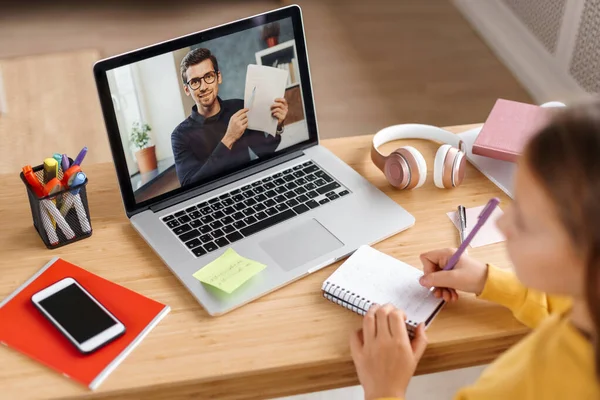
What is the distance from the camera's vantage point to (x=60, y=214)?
1.13 meters

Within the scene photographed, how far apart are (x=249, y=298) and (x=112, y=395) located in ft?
0.76

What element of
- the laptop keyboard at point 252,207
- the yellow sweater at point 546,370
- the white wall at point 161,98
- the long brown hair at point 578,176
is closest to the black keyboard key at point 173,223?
the laptop keyboard at point 252,207

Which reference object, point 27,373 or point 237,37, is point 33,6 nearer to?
point 237,37

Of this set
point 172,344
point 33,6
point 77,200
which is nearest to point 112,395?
point 172,344

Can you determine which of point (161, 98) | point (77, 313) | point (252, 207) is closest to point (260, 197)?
point (252, 207)

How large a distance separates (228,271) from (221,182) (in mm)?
228

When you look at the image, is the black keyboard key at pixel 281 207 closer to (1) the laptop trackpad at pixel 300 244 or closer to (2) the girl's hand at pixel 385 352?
(1) the laptop trackpad at pixel 300 244

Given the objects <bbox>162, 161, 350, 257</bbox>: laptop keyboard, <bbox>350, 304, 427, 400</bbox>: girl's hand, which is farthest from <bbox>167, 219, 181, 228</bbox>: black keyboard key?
<bbox>350, 304, 427, 400</bbox>: girl's hand

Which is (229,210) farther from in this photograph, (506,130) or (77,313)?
(506,130)

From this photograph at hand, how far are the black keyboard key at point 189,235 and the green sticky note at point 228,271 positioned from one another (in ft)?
0.24

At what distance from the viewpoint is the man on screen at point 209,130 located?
1181 millimetres

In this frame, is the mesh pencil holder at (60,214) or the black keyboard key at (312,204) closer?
the mesh pencil holder at (60,214)

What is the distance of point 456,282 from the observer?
1036mm

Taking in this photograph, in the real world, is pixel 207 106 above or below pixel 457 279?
above
